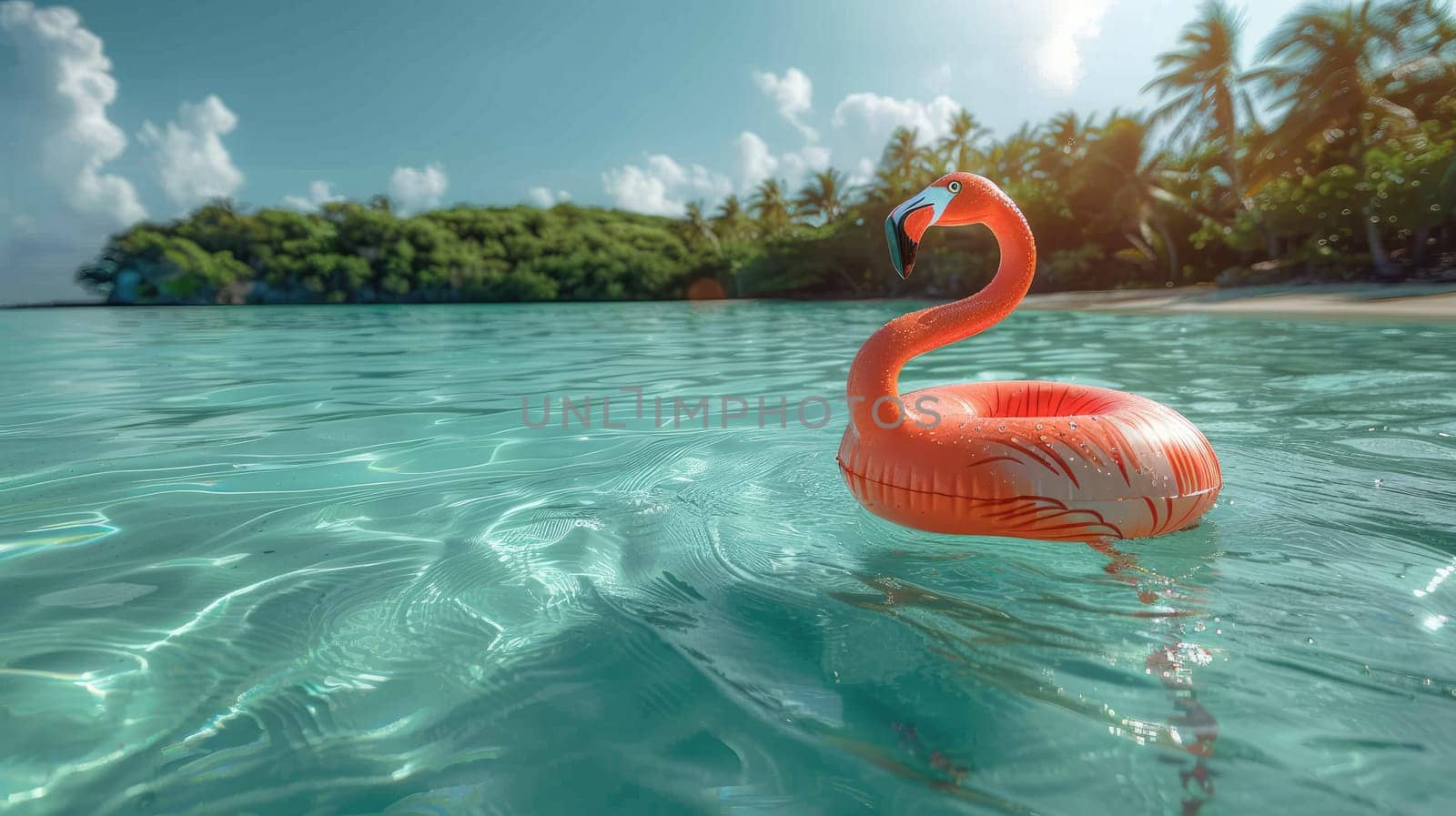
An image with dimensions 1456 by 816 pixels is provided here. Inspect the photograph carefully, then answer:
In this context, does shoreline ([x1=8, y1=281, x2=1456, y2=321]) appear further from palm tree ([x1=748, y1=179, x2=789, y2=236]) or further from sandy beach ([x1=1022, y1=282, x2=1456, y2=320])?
palm tree ([x1=748, y1=179, x2=789, y2=236])

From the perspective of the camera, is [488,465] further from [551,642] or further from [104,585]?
[551,642]

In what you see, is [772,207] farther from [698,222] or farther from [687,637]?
[687,637]

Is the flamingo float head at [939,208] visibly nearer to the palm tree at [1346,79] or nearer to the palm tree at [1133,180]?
the palm tree at [1346,79]

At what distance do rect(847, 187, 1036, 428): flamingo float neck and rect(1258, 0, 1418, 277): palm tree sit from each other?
64.6ft

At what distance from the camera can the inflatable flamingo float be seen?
2.17m

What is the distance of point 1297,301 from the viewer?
566 inches

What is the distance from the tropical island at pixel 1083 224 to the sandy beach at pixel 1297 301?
1733mm

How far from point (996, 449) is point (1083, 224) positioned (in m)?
27.6

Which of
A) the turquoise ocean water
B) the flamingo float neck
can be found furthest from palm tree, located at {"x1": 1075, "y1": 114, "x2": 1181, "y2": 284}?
the flamingo float neck

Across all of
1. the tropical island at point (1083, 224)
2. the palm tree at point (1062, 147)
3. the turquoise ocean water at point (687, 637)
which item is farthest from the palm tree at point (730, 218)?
the turquoise ocean water at point (687, 637)

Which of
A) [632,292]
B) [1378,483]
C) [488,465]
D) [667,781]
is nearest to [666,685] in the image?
[667,781]

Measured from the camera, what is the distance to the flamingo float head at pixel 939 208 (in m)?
2.35

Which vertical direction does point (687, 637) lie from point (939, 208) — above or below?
below

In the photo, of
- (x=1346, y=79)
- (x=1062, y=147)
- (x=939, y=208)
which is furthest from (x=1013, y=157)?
(x=939, y=208)
